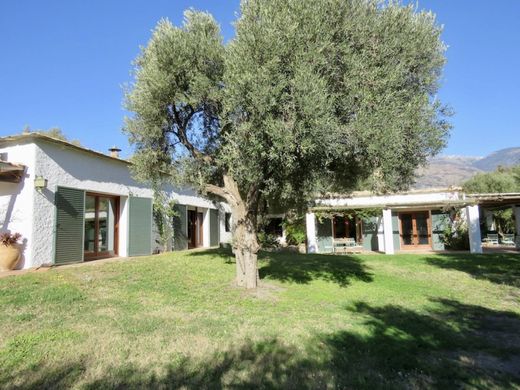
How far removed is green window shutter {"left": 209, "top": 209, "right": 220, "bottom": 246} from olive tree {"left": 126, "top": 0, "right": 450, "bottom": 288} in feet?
46.0

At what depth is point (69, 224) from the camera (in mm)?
12039

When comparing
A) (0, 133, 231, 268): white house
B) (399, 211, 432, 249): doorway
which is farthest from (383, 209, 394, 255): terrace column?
(0, 133, 231, 268): white house

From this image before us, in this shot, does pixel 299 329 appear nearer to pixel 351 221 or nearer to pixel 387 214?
pixel 387 214

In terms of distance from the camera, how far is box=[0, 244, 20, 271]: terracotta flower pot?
10297mm

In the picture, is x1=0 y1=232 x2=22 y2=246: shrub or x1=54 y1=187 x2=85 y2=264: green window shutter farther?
x1=54 y1=187 x2=85 y2=264: green window shutter

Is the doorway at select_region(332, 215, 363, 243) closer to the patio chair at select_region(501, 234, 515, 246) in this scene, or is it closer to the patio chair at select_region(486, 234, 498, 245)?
the patio chair at select_region(501, 234, 515, 246)

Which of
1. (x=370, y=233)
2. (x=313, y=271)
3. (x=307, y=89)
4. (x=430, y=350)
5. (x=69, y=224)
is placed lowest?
(x=430, y=350)

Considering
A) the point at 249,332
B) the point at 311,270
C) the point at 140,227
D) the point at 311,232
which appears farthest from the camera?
the point at 311,232

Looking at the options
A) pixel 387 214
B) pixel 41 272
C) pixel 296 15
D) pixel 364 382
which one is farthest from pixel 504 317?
pixel 387 214

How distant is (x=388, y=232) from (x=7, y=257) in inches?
708

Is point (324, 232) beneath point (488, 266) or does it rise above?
above

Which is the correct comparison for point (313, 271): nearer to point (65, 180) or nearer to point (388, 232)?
point (65, 180)

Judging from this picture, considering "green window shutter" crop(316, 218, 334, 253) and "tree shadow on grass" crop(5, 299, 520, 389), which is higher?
"green window shutter" crop(316, 218, 334, 253)

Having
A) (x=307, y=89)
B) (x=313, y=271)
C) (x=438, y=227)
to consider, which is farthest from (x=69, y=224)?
(x=438, y=227)
